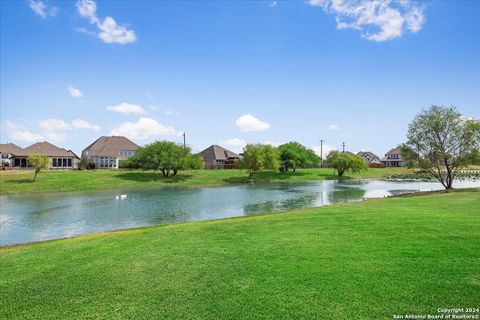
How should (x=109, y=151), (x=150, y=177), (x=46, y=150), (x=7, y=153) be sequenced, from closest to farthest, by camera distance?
(x=150, y=177) < (x=7, y=153) < (x=46, y=150) < (x=109, y=151)

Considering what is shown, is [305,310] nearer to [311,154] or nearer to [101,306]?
[101,306]

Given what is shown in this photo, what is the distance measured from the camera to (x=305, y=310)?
6664mm

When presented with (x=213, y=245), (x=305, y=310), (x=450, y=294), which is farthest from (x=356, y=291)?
(x=213, y=245)

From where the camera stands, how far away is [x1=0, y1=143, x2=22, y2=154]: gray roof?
243ft

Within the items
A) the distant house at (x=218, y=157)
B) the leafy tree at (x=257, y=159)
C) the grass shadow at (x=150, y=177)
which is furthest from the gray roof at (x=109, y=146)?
the leafy tree at (x=257, y=159)

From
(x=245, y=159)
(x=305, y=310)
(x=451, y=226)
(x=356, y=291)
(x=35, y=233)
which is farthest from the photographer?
(x=245, y=159)

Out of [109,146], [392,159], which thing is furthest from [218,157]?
[392,159]

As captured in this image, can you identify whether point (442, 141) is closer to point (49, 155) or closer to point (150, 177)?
point (150, 177)

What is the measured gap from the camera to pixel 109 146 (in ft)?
294

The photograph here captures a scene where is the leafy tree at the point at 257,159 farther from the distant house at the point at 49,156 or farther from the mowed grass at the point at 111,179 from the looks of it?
the distant house at the point at 49,156

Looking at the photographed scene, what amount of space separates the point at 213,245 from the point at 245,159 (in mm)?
63905

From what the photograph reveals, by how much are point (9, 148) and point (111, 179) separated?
107 feet

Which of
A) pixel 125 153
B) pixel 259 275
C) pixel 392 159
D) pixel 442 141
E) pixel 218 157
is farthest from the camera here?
pixel 392 159

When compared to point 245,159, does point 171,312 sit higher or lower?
lower
